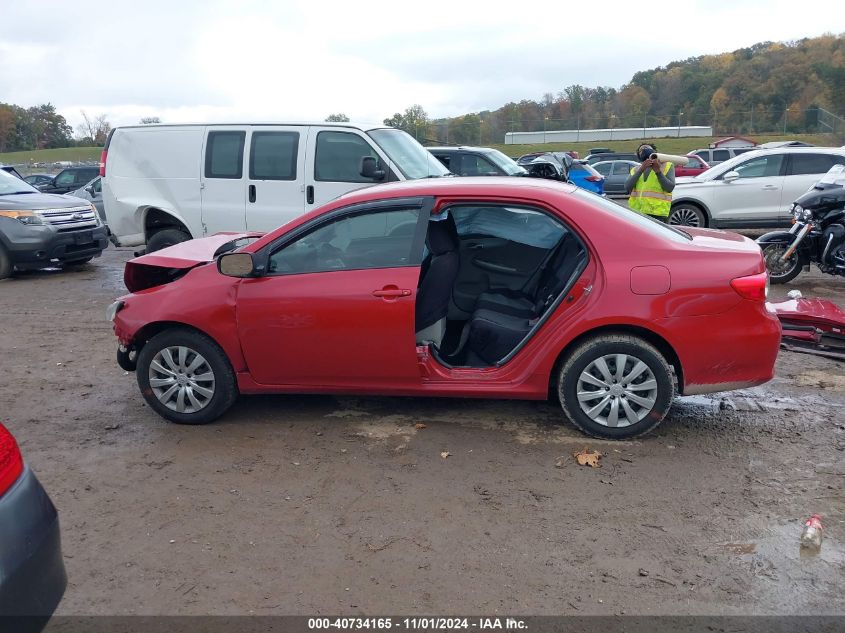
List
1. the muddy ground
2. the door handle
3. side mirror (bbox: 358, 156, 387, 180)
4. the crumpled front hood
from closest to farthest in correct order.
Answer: the muddy ground < the door handle < the crumpled front hood < side mirror (bbox: 358, 156, 387, 180)

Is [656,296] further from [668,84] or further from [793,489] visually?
[668,84]

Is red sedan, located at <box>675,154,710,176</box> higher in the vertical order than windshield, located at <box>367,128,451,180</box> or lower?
lower

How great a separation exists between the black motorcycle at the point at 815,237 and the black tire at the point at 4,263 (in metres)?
10.4

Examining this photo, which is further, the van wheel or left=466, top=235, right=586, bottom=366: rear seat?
the van wheel

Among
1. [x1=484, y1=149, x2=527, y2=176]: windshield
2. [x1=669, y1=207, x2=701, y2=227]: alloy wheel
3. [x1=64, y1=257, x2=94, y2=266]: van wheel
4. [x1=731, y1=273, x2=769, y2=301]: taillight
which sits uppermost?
[x1=484, y1=149, x2=527, y2=176]: windshield

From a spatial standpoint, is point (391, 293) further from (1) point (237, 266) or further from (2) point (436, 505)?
(2) point (436, 505)

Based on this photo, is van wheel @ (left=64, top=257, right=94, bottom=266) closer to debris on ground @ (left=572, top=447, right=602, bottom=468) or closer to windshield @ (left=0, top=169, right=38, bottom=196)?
windshield @ (left=0, top=169, right=38, bottom=196)

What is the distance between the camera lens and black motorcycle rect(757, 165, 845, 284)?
27.4 feet

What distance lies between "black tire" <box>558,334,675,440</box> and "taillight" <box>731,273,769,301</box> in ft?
2.00

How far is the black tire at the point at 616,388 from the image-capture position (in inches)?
174

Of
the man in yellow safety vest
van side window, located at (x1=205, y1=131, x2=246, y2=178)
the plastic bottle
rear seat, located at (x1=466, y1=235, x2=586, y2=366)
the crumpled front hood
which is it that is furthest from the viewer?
the man in yellow safety vest

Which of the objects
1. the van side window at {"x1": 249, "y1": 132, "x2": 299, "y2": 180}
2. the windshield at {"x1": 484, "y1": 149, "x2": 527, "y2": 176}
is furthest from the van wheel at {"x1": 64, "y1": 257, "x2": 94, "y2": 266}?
the windshield at {"x1": 484, "y1": 149, "x2": 527, "y2": 176}

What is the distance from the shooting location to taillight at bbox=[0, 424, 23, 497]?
248 cm

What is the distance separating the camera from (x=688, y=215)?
43.8 ft
